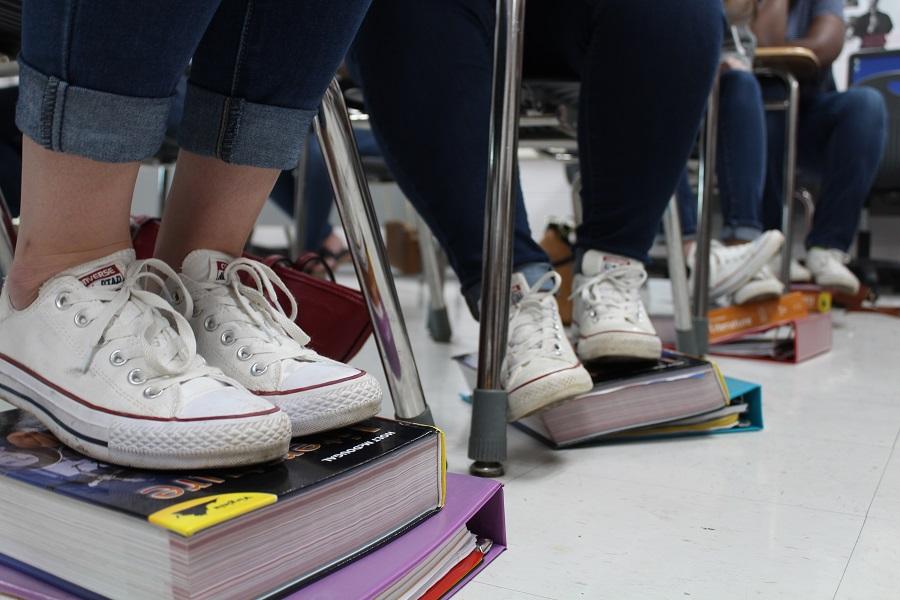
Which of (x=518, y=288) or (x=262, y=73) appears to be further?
(x=518, y=288)

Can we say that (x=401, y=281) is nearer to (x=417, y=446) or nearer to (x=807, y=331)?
(x=807, y=331)

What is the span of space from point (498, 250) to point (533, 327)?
0.29 ft

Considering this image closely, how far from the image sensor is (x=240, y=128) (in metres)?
0.47

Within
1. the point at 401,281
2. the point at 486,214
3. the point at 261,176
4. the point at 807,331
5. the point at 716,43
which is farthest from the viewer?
the point at 401,281

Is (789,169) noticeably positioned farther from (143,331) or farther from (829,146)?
(143,331)

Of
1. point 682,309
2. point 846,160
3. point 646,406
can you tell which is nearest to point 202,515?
point 646,406

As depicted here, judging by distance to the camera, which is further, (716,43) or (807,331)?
(807,331)

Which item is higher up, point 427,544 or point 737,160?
point 737,160

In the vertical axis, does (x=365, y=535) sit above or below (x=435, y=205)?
below

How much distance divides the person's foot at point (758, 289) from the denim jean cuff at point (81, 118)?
3.97 feet

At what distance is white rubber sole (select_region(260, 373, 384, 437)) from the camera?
1.45 ft

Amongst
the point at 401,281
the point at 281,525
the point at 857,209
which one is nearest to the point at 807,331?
the point at 857,209

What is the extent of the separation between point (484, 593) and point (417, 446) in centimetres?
9

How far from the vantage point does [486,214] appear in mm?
683
